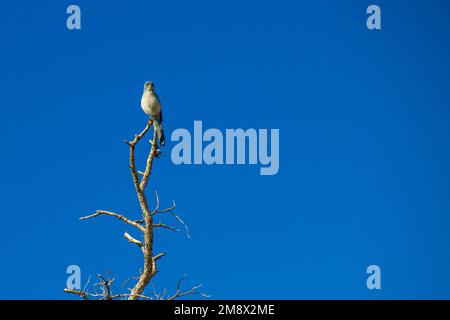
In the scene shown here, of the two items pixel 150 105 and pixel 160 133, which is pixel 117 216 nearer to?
pixel 160 133

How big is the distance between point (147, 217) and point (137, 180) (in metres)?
0.38

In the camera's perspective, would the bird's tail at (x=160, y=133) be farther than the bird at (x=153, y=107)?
No

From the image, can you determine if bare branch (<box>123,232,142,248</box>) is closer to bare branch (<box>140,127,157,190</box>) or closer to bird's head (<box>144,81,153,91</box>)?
bare branch (<box>140,127,157,190</box>)

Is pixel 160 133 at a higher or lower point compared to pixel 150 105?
lower

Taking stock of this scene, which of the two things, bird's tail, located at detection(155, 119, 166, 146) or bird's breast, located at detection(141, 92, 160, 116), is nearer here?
bird's tail, located at detection(155, 119, 166, 146)

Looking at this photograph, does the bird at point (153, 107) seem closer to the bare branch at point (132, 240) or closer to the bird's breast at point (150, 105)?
the bird's breast at point (150, 105)

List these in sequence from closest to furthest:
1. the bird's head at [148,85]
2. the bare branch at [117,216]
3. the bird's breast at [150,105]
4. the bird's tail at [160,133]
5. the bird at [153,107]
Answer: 1. the bare branch at [117,216]
2. the bird's tail at [160,133]
3. the bird at [153,107]
4. the bird's breast at [150,105]
5. the bird's head at [148,85]

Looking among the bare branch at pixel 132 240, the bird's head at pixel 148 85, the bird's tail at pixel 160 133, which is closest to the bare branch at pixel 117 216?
the bare branch at pixel 132 240

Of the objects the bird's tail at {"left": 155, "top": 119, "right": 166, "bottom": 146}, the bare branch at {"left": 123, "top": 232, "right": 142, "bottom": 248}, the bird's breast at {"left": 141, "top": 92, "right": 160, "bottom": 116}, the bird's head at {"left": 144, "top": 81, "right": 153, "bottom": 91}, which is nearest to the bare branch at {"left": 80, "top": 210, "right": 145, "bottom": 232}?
the bare branch at {"left": 123, "top": 232, "right": 142, "bottom": 248}

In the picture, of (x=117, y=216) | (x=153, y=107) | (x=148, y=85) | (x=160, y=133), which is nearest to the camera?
(x=117, y=216)

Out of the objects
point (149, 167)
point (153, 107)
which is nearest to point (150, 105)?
point (153, 107)
